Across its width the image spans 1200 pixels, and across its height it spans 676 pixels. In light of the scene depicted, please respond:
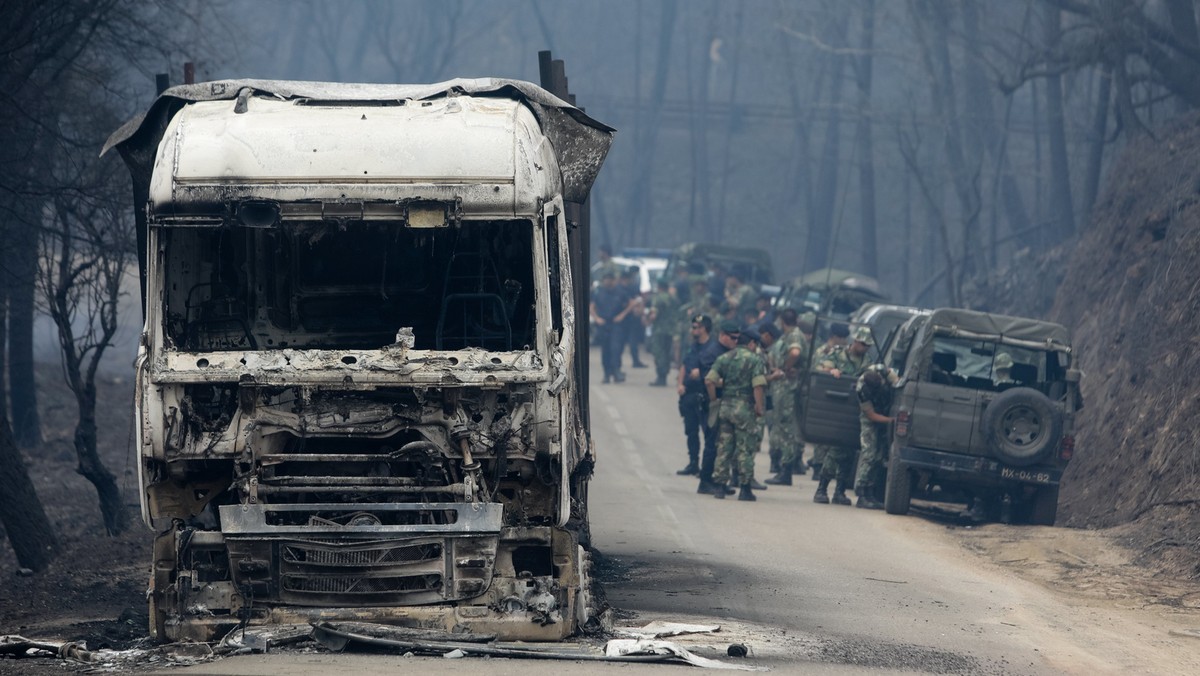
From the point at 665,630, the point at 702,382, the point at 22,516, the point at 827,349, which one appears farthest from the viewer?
the point at 827,349

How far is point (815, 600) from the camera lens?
11.5 metres

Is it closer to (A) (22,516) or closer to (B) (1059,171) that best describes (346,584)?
(A) (22,516)

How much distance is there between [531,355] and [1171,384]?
12120 mm

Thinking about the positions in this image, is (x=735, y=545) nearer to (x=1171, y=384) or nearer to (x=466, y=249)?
(x=466, y=249)

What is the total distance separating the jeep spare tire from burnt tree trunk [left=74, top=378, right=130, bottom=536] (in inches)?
338

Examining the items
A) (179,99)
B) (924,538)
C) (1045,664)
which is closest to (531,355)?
(179,99)

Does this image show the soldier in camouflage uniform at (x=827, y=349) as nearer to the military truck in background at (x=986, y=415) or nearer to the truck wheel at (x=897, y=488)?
the truck wheel at (x=897, y=488)

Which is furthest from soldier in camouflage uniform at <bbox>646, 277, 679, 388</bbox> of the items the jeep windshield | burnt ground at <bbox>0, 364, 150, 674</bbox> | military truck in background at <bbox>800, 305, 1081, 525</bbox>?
the jeep windshield

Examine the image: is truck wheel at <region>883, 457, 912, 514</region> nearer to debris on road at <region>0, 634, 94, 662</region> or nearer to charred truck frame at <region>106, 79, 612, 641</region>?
charred truck frame at <region>106, 79, 612, 641</region>

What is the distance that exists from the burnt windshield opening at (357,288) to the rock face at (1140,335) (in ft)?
25.7

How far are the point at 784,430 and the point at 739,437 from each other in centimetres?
→ 317

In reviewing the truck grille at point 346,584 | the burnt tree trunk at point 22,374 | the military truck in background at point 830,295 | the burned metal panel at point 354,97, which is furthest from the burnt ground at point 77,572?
the military truck in background at point 830,295

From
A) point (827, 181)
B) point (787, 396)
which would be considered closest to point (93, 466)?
point (787, 396)

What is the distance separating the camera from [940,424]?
55.2ft
